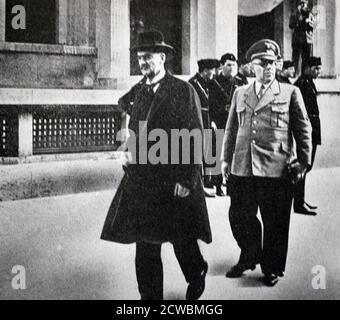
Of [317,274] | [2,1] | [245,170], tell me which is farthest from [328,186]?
[2,1]

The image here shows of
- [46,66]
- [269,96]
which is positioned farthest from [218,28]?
[46,66]

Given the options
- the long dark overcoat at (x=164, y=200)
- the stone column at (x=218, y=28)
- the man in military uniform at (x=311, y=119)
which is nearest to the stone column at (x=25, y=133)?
the long dark overcoat at (x=164, y=200)

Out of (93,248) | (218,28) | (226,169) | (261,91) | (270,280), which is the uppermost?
(218,28)

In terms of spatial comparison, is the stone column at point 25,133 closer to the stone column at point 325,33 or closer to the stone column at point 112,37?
the stone column at point 112,37

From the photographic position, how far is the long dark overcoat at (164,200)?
374cm

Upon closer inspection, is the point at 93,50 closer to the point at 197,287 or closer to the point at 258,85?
the point at 258,85

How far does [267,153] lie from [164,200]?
2.97 feet

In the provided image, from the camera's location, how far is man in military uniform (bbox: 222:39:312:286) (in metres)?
4.12

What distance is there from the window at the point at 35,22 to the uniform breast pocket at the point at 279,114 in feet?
7.52

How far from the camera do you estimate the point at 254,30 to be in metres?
5.33

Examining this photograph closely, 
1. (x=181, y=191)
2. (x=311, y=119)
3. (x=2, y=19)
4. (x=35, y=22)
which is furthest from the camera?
(x=311, y=119)

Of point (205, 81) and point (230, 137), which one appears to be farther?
point (205, 81)

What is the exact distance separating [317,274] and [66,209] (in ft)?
7.03

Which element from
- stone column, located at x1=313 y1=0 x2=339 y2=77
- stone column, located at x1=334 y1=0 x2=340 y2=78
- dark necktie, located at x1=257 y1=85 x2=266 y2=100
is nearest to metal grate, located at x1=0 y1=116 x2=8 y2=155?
dark necktie, located at x1=257 y1=85 x2=266 y2=100
